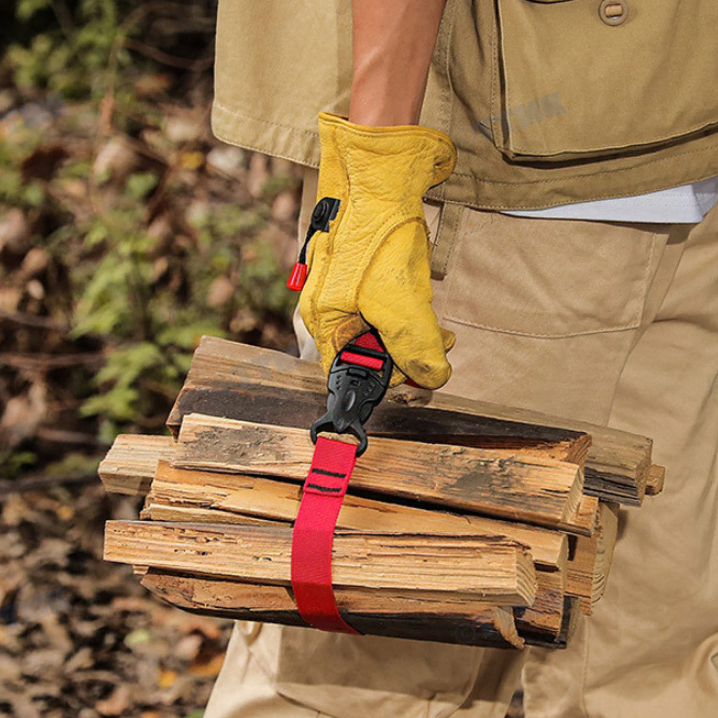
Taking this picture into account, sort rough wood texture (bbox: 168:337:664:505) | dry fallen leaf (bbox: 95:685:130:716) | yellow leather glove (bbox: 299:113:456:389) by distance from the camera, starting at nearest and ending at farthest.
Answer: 1. yellow leather glove (bbox: 299:113:456:389)
2. rough wood texture (bbox: 168:337:664:505)
3. dry fallen leaf (bbox: 95:685:130:716)

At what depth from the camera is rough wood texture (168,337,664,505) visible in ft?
5.42

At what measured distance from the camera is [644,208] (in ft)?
5.63

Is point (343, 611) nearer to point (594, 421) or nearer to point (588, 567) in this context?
point (588, 567)

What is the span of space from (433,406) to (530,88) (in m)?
0.57

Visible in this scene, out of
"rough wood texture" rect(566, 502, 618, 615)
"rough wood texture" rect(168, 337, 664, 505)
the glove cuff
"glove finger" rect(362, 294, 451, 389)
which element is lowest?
"rough wood texture" rect(566, 502, 618, 615)

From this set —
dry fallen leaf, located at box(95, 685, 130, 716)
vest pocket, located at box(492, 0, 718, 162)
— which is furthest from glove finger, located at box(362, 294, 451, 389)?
dry fallen leaf, located at box(95, 685, 130, 716)

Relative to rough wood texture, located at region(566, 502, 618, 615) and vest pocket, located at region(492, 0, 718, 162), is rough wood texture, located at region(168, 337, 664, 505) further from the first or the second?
vest pocket, located at region(492, 0, 718, 162)

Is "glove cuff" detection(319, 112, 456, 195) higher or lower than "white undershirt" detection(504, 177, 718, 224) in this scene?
higher

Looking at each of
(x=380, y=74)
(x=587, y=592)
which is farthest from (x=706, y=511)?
(x=380, y=74)

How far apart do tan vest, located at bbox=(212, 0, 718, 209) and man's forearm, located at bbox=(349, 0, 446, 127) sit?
6.0 inches

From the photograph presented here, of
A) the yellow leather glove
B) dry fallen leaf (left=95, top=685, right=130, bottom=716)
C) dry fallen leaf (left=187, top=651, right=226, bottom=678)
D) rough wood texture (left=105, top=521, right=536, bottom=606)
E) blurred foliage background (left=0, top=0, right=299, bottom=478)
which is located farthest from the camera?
blurred foliage background (left=0, top=0, right=299, bottom=478)

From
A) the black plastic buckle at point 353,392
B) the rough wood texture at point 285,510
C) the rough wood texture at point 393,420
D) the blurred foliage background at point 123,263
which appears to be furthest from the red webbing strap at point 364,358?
the blurred foliage background at point 123,263

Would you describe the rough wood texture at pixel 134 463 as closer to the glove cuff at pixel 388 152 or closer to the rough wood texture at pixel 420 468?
the rough wood texture at pixel 420 468

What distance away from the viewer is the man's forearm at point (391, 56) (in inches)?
57.9
